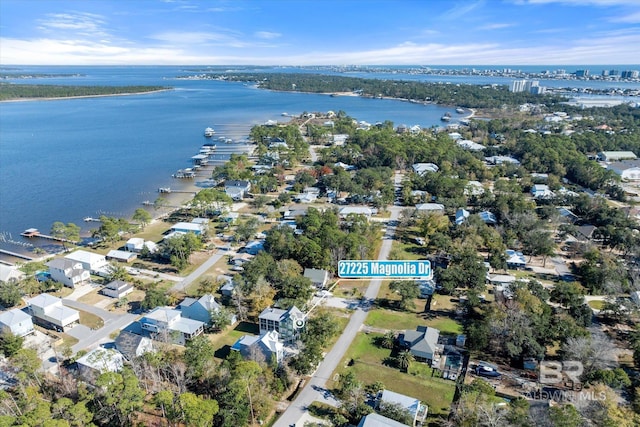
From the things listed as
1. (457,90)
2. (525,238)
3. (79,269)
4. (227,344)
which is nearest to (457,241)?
(525,238)

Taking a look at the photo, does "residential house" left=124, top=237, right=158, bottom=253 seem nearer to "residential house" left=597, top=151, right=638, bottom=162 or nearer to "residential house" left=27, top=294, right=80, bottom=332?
"residential house" left=27, top=294, right=80, bottom=332

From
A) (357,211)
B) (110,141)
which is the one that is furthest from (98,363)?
(110,141)

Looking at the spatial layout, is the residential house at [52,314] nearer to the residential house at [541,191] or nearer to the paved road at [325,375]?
the paved road at [325,375]

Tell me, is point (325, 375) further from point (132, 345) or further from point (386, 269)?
point (132, 345)

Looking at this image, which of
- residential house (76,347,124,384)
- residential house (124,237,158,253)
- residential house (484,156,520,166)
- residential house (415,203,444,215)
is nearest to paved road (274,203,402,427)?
residential house (76,347,124,384)

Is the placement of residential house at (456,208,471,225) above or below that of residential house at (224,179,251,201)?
below

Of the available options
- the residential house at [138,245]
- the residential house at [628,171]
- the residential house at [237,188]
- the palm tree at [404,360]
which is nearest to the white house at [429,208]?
the palm tree at [404,360]

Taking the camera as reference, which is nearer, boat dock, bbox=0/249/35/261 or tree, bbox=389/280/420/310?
tree, bbox=389/280/420/310
